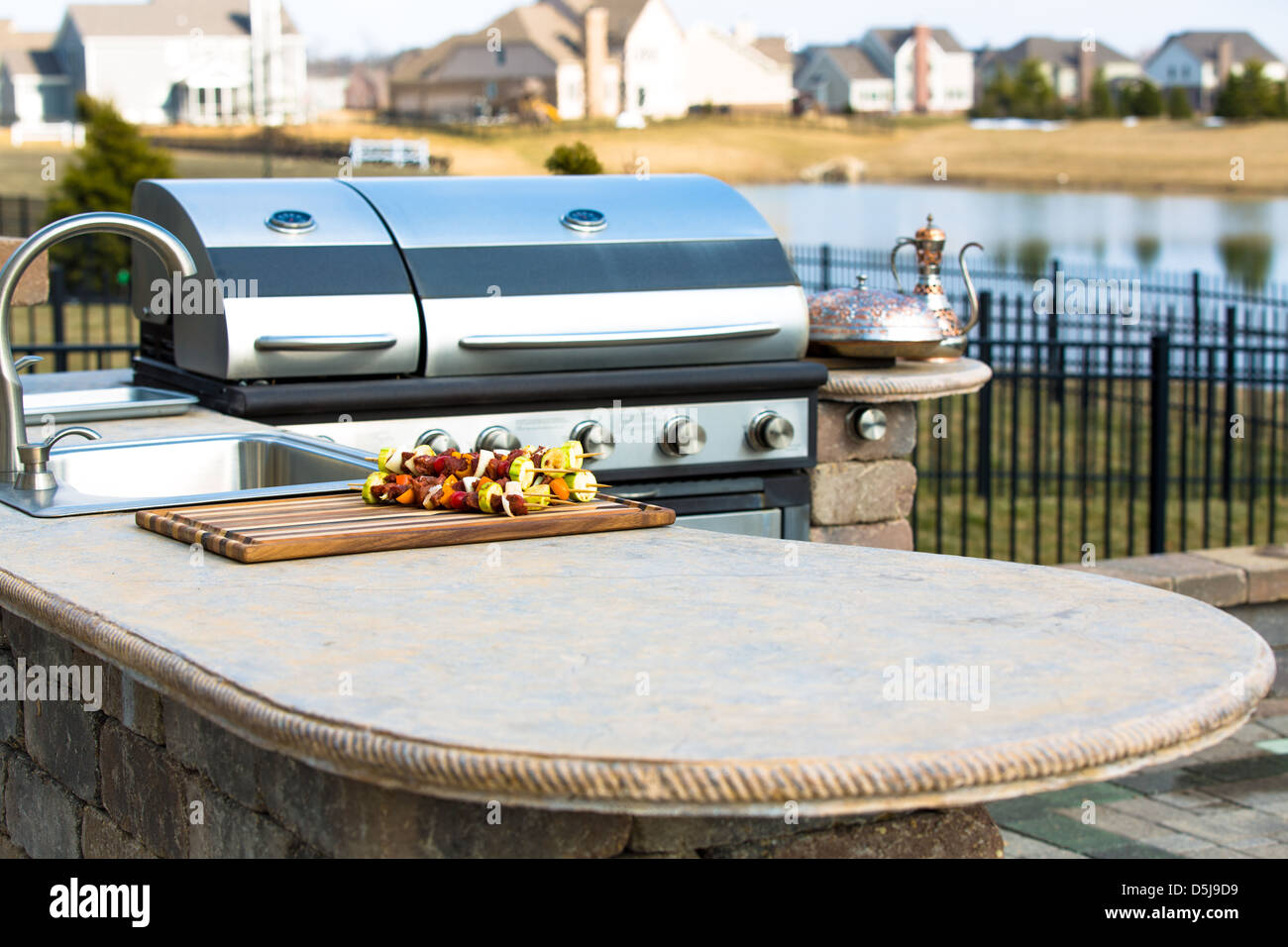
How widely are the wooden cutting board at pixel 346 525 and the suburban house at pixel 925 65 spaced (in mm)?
26305

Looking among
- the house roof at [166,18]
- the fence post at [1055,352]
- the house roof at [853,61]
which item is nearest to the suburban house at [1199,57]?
the house roof at [853,61]

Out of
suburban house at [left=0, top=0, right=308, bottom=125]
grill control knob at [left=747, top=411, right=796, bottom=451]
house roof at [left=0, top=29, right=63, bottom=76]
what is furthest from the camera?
house roof at [left=0, top=29, right=63, bottom=76]

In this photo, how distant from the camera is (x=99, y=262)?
17.3 meters

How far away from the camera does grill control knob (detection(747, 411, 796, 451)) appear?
4957mm

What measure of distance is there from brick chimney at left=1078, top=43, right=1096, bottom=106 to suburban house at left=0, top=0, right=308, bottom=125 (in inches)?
805

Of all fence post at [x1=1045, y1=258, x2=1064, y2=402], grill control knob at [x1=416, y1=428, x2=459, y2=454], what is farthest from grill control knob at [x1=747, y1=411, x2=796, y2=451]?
fence post at [x1=1045, y1=258, x2=1064, y2=402]

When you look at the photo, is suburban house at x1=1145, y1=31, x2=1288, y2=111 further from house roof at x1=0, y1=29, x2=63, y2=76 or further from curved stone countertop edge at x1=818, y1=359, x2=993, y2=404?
curved stone countertop edge at x1=818, y1=359, x2=993, y2=404

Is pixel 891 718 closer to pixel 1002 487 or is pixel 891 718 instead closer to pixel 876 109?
pixel 1002 487

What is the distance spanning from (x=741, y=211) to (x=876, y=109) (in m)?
20.2

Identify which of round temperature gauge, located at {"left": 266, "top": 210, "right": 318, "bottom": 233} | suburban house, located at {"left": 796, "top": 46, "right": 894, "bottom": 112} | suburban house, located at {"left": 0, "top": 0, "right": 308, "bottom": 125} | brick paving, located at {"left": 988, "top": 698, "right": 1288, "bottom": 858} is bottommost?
brick paving, located at {"left": 988, "top": 698, "right": 1288, "bottom": 858}

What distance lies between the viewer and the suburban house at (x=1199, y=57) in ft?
182

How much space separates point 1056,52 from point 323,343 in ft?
193

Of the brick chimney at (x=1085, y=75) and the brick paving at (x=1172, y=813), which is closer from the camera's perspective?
the brick paving at (x=1172, y=813)

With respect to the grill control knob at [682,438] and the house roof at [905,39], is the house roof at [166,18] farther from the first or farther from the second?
the grill control knob at [682,438]
